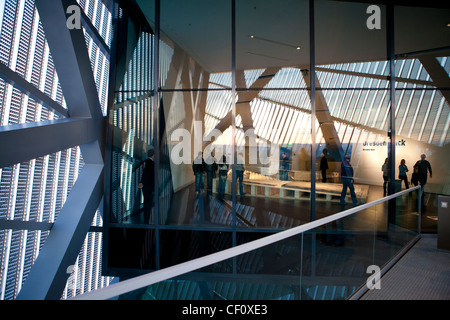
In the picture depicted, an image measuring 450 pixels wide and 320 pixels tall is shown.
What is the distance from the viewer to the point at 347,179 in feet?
23.0

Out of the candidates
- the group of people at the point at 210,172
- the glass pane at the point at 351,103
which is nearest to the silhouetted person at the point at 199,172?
the group of people at the point at 210,172

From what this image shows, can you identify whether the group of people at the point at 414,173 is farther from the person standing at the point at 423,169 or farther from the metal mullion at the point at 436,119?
the metal mullion at the point at 436,119

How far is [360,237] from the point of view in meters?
3.83

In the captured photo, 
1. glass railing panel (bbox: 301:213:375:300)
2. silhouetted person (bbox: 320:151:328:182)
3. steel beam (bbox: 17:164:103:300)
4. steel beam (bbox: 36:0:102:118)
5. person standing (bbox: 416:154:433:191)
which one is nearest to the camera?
glass railing panel (bbox: 301:213:375:300)

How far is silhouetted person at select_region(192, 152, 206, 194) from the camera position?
7.06 meters

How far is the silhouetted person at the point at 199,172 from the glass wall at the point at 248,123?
0.03 meters

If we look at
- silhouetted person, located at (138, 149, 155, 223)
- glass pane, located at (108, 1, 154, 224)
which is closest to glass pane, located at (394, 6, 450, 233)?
silhouetted person, located at (138, 149, 155, 223)

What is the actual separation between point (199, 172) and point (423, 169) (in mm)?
5867

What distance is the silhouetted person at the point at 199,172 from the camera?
7062 mm

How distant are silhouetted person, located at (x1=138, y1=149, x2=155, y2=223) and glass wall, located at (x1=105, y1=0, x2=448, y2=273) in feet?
0.09

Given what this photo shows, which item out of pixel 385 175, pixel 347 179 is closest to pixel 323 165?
pixel 347 179

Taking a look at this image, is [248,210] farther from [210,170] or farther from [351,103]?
[351,103]

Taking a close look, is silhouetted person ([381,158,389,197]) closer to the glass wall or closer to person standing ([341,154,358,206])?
the glass wall
